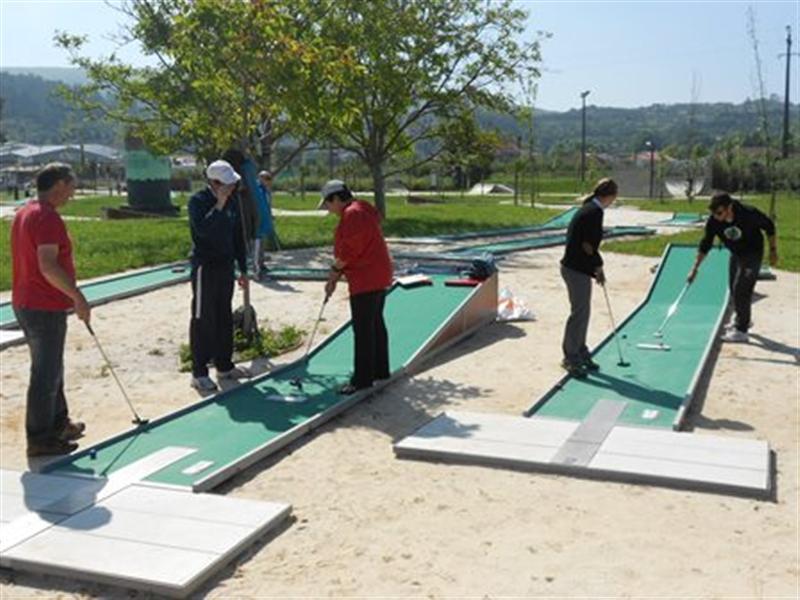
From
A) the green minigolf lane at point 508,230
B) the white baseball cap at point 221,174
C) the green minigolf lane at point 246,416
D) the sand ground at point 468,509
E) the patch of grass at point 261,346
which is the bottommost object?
the sand ground at point 468,509

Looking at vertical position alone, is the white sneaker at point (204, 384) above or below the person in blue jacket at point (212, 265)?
below

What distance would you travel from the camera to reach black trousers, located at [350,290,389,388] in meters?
6.81

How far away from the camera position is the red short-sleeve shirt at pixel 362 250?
22.0 ft

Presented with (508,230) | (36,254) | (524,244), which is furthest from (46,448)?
(508,230)

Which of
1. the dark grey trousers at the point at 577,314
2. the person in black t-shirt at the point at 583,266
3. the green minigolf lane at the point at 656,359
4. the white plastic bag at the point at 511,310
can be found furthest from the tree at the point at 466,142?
the dark grey trousers at the point at 577,314

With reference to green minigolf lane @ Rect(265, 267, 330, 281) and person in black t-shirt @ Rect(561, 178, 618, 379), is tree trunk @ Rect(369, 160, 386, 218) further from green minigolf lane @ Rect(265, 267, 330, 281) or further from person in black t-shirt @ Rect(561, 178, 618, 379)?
person in black t-shirt @ Rect(561, 178, 618, 379)

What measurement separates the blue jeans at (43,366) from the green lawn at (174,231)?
735 centimetres

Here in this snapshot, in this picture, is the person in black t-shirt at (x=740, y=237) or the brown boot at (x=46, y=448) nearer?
the brown boot at (x=46, y=448)

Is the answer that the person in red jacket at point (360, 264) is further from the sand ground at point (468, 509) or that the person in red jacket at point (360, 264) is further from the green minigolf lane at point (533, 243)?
the green minigolf lane at point (533, 243)

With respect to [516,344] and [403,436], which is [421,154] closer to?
[516,344]

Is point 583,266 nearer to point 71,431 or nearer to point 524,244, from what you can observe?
point 71,431

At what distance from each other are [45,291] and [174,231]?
15.2 metres

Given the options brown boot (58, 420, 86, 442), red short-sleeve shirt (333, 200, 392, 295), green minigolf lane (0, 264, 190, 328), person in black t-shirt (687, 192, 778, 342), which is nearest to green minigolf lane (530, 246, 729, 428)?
person in black t-shirt (687, 192, 778, 342)

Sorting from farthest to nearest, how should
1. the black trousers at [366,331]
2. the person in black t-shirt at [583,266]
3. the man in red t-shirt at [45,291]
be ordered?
the person in black t-shirt at [583,266], the black trousers at [366,331], the man in red t-shirt at [45,291]
